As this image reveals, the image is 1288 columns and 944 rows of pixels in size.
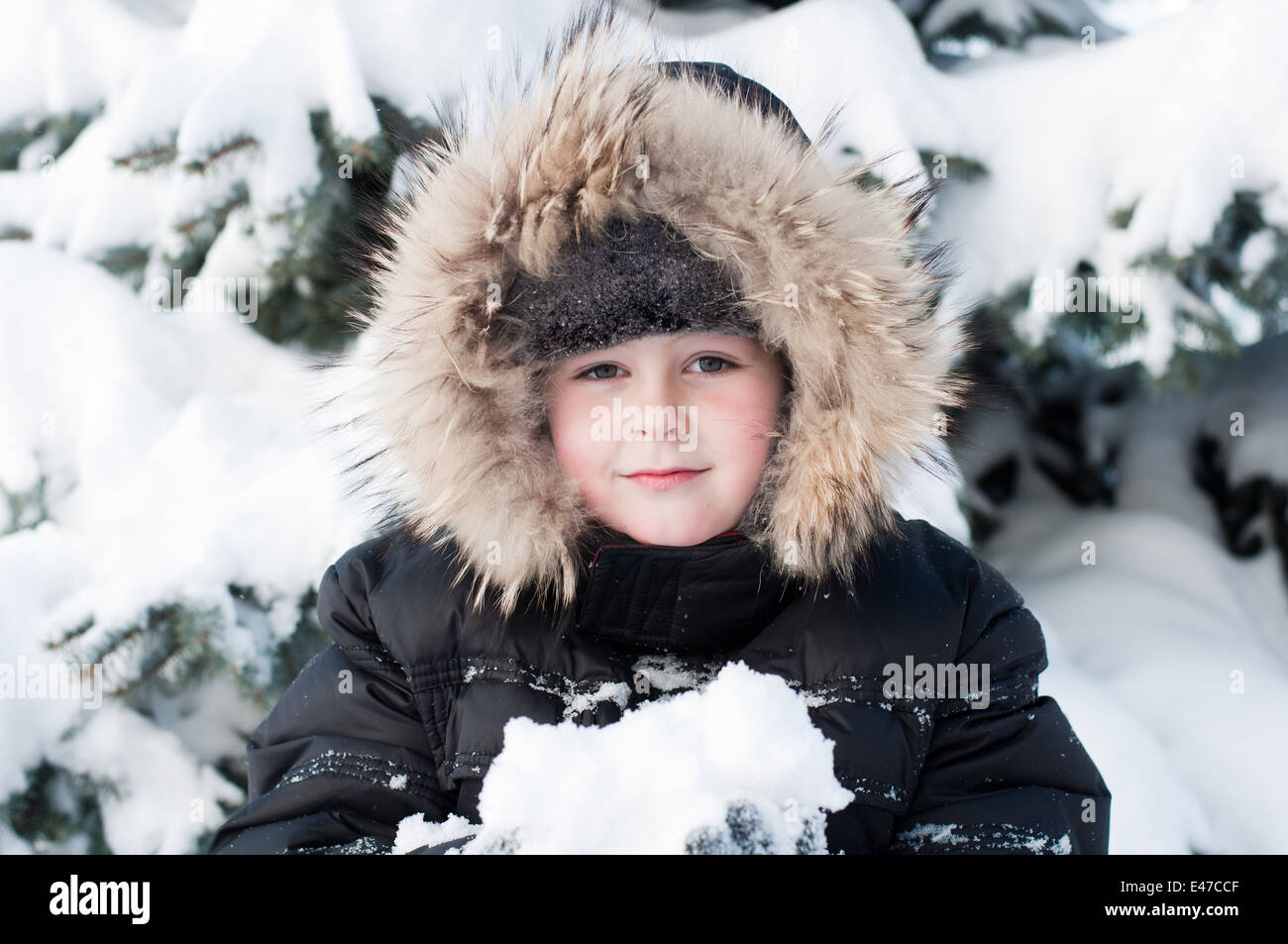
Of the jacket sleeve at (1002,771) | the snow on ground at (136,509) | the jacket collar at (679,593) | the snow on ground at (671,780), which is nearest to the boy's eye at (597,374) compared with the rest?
the jacket collar at (679,593)

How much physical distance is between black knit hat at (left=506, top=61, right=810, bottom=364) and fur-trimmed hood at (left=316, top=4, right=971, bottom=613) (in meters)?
0.02

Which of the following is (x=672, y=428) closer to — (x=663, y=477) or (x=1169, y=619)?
(x=663, y=477)

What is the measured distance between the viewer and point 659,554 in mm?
1177

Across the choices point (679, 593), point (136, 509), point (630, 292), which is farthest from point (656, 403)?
point (136, 509)

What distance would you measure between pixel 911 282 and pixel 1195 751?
1298 mm

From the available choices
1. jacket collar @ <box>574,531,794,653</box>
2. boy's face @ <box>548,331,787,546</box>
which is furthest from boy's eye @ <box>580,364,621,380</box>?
jacket collar @ <box>574,531,794,653</box>

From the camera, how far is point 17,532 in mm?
1825

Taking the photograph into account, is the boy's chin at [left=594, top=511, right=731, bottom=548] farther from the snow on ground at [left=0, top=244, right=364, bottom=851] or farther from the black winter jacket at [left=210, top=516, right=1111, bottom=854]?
the snow on ground at [left=0, top=244, right=364, bottom=851]

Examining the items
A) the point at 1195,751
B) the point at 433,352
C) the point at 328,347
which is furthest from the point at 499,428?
the point at 1195,751

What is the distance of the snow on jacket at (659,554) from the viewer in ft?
3.77

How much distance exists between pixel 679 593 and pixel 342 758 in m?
0.48

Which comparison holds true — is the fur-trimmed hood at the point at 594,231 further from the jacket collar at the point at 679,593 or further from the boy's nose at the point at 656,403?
the boy's nose at the point at 656,403

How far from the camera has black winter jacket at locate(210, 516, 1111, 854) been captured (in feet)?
3.78
